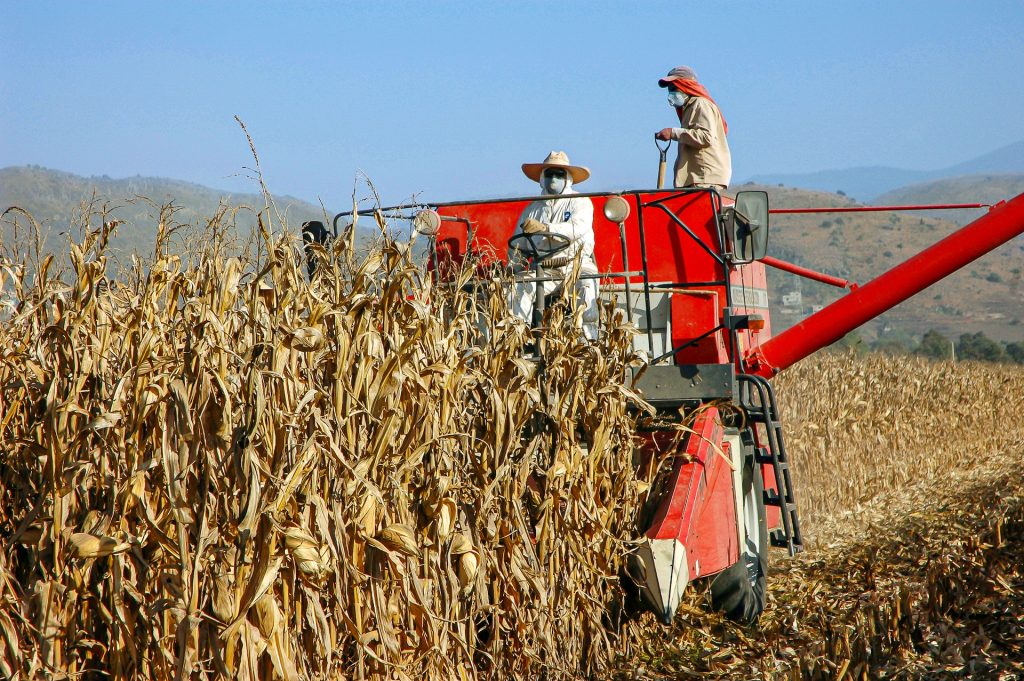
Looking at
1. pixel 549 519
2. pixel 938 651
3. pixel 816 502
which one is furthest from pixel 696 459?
pixel 816 502

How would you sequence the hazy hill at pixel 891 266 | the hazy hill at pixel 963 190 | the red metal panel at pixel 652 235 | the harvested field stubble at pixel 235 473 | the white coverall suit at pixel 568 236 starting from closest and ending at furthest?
the harvested field stubble at pixel 235 473
the white coverall suit at pixel 568 236
the red metal panel at pixel 652 235
the hazy hill at pixel 891 266
the hazy hill at pixel 963 190

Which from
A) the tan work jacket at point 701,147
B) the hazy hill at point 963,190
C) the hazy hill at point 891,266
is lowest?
the hazy hill at point 891,266

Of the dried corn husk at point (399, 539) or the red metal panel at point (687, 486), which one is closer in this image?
the dried corn husk at point (399, 539)

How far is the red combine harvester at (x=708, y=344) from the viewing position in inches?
177

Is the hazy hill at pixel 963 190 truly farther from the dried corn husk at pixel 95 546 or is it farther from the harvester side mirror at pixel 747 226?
the dried corn husk at pixel 95 546

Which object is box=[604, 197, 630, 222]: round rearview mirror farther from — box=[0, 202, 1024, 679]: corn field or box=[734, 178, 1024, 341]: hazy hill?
box=[734, 178, 1024, 341]: hazy hill

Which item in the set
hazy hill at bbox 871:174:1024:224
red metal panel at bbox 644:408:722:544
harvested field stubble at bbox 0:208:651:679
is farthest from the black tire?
hazy hill at bbox 871:174:1024:224

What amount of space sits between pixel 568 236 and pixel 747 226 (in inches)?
38.5

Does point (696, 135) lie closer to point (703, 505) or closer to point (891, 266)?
point (703, 505)

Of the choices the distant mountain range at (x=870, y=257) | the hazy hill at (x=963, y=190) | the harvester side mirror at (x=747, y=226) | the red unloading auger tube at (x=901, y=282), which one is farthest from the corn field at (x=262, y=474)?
the hazy hill at (x=963, y=190)

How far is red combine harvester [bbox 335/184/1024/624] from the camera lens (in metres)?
4.49

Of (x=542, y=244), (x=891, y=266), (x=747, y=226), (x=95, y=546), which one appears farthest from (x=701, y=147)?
(x=891, y=266)

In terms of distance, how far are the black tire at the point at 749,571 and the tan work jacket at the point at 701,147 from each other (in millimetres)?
2079

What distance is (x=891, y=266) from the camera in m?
72.1
